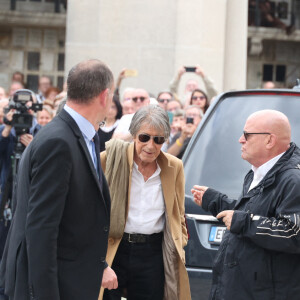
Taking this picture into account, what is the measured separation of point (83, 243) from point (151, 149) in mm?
1430

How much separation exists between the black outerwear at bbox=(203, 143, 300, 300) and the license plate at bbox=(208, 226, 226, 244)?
0.83 meters

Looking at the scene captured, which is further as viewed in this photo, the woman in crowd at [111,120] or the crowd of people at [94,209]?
the woman in crowd at [111,120]

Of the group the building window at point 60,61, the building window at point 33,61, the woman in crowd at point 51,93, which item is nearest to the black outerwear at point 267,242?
the woman in crowd at point 51,93

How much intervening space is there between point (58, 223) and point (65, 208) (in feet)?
0.34

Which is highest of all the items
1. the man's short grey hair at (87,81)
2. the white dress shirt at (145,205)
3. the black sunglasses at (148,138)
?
the man's short grey hair at (87,81)

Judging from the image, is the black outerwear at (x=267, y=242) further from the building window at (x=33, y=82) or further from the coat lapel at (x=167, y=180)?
A: the building window at (x=33, y=82)

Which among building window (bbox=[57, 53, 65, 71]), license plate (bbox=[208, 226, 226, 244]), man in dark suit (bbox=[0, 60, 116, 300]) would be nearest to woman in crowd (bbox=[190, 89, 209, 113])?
license plate (bbox=[208, 226, 226, 244])

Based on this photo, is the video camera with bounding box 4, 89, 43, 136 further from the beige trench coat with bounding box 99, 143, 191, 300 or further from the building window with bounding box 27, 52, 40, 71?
the building window with bounding box 27, 52, 40, 71

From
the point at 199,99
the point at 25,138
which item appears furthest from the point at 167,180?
the point at 199,99

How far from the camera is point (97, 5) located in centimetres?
1310

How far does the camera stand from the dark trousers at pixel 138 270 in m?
4.71

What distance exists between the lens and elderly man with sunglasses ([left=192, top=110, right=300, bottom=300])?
3895 millimetres

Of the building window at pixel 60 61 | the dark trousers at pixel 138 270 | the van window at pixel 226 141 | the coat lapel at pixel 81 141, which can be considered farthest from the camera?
the building window at pixel 60 61

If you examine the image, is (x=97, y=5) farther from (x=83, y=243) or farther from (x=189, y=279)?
(x=83, y=243)
